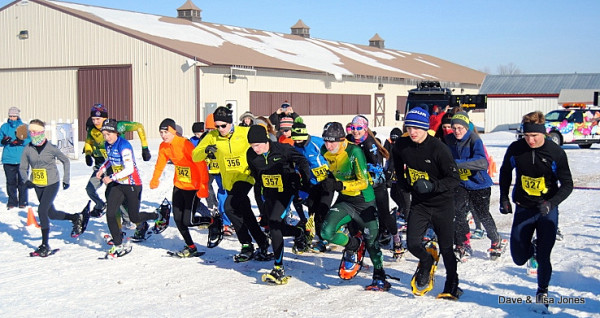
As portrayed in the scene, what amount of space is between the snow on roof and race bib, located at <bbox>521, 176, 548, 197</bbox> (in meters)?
23.5

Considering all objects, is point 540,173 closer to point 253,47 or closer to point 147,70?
point 147,70

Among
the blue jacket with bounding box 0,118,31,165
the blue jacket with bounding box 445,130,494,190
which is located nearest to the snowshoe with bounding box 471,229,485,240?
the blue jacket with bounding box 445,130,494,190

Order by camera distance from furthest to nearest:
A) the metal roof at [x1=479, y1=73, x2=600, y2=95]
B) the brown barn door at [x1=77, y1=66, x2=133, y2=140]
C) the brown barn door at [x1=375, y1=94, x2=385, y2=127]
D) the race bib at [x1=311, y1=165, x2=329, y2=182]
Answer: the metal roof at [x1=479, y1=73, x2=600, y2=95] → the brown barn door at [x1=375, y1=94, x2=385, y2=127] → the brown barn door at [x1=77, y1=66, x2=133, y2=140] → the race bib at [x1=311, y1=165, x2=329, y2=182]

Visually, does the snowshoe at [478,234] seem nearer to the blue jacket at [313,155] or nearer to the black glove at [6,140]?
the blue jacket at [313,155]

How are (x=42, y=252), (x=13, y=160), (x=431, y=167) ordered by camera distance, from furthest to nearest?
(x=13, y=160) → (x=42, y=252) → (x=431, y=167)

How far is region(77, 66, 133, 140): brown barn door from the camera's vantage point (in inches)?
1163

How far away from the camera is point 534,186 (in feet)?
19.9

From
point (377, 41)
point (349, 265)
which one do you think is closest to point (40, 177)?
point (349, 265)

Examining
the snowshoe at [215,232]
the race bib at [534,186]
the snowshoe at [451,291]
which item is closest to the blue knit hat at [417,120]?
the race bib at [534,186]

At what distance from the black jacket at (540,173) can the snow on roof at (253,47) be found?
23.4 metres

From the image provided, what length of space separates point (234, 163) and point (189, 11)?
35.6 meters

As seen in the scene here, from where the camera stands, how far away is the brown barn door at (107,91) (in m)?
29.5

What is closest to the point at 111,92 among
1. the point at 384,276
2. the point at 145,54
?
the point at 145,54

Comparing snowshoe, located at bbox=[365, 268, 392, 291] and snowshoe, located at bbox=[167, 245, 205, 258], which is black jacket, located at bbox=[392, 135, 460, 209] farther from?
snowshoe, located at bbox=[167, 245, 205, 258]
